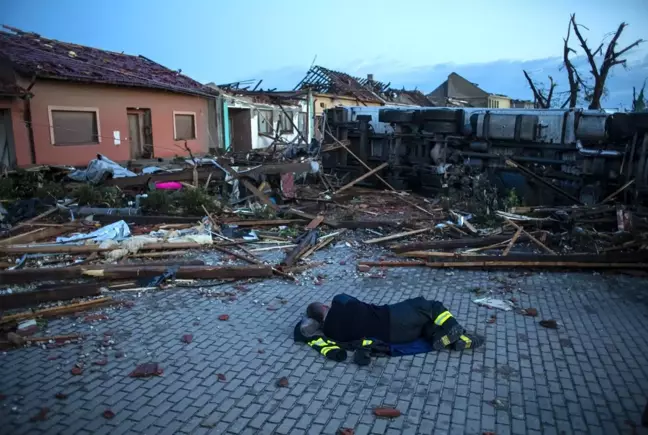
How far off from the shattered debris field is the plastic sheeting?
0.75 m

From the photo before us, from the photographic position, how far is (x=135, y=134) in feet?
60.4

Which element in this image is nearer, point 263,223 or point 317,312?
point 317,312

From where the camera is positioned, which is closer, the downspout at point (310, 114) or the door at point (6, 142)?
the door at point (6, 142)

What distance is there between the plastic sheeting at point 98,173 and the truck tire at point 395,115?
8172 millimetres

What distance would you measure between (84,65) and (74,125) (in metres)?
2.33

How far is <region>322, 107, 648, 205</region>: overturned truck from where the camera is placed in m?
10.7

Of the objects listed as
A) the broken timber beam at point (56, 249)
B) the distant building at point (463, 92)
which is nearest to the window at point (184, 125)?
the broken timber beam at point (56, 249)

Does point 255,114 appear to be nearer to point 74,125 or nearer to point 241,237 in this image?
point 74,125

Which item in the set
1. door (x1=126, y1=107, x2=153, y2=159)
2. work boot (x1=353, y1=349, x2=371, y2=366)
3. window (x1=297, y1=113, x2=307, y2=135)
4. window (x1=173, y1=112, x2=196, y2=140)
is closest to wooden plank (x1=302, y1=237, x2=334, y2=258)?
work boot (x1=353, y1=349, x2=371, y2=366)

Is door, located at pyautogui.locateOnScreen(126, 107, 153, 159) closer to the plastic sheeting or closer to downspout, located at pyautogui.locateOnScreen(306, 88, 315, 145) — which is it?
the plastic sheeting

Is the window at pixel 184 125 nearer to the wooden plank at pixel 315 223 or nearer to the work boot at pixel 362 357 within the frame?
the wooden plank at pixel 315 223

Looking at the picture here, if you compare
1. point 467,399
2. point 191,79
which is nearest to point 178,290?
point 467,399

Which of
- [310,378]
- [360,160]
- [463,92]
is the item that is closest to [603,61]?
[360,160]

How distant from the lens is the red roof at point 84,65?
14219mm
